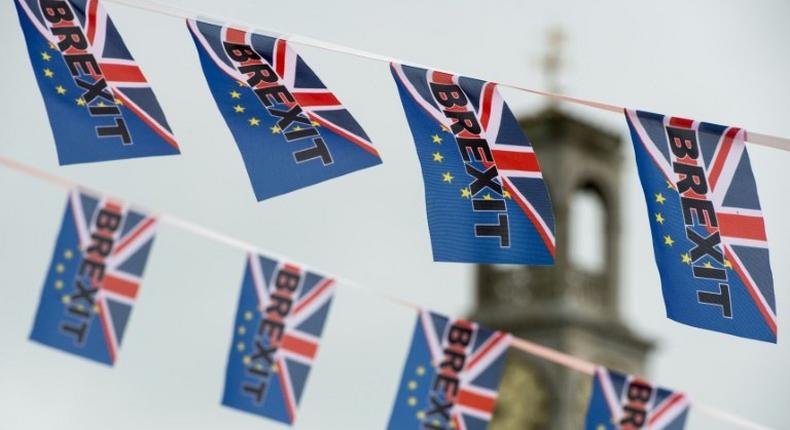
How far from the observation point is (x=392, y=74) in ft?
34.6

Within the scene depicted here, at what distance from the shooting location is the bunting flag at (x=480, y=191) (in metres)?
10.6

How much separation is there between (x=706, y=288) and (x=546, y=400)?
3105cm

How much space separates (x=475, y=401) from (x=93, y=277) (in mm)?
3468

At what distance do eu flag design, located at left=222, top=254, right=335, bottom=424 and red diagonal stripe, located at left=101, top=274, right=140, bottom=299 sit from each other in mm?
943

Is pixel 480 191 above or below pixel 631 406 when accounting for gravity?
above

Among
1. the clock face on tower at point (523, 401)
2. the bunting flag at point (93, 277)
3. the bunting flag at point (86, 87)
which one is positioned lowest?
the bunting flag at point (93, 277)

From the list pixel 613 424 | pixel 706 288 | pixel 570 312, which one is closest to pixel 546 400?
pixel 570 312

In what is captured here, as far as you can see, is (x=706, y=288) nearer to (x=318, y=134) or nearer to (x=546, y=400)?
(x=318, y=134)

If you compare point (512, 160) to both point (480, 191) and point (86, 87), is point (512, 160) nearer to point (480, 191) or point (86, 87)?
point (480, 191)

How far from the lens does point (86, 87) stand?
10.9m

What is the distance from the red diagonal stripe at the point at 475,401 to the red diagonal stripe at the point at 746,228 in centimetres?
475

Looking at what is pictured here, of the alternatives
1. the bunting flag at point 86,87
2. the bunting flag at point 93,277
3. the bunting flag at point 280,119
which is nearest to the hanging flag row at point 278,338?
the bunting flag at point 93,277

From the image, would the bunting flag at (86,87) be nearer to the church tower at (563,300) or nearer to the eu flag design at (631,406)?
the eu flag design at (631,406)

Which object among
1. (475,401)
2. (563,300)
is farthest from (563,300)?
(475,401)
